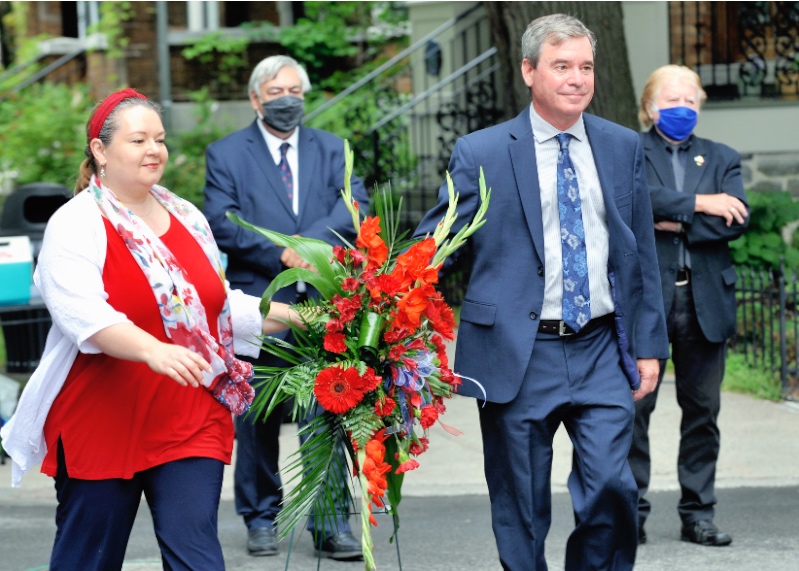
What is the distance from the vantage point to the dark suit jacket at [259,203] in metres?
5.91

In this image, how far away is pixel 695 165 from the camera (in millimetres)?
5727

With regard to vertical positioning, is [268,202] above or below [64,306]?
above

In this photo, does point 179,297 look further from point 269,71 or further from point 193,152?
point 193,152

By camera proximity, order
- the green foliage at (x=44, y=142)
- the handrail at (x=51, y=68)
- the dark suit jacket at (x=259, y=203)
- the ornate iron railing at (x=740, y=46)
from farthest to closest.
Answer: the handrail at (x=51, y=68), the green foliage at (x=44, y=142), the ornate iron railing at (x=740, y=46), the dark suit jacket at (x=259, y=203)

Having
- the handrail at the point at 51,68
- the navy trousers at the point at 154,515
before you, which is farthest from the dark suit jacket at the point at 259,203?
the handrail at the point at 51,68

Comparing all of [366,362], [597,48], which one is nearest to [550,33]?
[366,362]

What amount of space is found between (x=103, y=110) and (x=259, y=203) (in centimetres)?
205

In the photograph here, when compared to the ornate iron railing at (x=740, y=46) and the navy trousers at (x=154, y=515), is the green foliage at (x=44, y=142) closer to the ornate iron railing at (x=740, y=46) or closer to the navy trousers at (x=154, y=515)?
the ornate iron railing at (x=740, y=46)

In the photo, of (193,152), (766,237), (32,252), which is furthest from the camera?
(193,152)

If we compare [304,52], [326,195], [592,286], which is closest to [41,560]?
[326,195]

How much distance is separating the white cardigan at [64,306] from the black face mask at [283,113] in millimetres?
2219

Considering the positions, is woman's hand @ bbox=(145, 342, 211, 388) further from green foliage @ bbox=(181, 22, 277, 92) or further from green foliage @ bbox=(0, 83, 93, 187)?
green foliage @ bbox=(181, 22, 277, 92)

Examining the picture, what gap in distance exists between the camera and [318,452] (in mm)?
3965

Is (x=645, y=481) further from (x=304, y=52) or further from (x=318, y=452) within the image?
(x=304, y=52)
